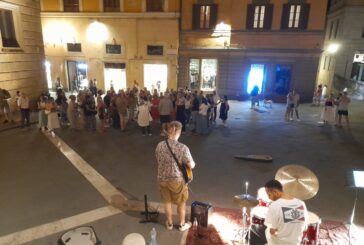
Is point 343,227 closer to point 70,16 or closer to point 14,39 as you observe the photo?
point 14,39

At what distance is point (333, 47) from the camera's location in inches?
963

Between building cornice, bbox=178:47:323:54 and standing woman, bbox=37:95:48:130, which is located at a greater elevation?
building cornice, bbox=178:47:323:54

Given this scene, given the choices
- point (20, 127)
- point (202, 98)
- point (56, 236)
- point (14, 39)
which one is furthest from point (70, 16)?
point (56, 236)

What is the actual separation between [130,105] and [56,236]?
913 centimetres

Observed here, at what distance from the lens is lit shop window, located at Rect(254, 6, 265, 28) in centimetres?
2050

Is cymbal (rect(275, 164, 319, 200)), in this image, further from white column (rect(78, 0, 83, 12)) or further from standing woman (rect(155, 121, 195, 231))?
white column (rect(78, 0, 83, 12))

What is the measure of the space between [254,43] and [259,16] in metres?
1.93

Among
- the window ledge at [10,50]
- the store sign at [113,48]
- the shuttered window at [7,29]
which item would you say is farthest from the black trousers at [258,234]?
the store sign at [113,48]

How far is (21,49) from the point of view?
16.1 metres

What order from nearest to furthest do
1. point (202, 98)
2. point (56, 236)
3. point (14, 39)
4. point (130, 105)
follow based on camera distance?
1. point (56, 236)
2. point (202, 98)
3. point (130, 105)
4. point (14, 39)

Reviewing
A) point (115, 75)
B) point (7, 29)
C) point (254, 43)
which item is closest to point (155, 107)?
point (7, 29)

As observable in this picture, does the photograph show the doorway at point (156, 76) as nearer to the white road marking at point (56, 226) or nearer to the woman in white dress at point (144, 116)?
the woman in white dress at point (144, 116)

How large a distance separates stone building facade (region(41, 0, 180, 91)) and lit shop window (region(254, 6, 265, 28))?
229 inches

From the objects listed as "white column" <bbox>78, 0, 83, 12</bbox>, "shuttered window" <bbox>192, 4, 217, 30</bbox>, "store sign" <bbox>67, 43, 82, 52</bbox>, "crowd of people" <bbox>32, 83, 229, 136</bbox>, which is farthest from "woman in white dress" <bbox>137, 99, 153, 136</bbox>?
"white column" <bbox>78, 0, 83, 12</bbox>
